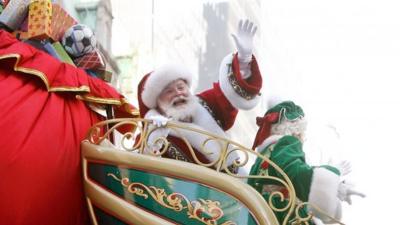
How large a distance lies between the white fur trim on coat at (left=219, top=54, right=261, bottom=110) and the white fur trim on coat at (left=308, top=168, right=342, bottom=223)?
0.39m

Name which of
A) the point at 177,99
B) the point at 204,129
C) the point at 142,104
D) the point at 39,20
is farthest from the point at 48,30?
the point at 204,129

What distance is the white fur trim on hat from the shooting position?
2.00m

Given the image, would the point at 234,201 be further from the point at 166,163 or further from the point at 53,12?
the point at 53,12

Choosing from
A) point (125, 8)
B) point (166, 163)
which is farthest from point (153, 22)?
point (166, 163)

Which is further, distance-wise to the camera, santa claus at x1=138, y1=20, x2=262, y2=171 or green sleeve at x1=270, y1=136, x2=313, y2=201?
santa claus at x1=138, y1=20, x2=262, y2=171

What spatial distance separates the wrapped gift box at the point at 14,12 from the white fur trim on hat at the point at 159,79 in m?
0.53

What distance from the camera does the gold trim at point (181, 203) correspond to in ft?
5.23

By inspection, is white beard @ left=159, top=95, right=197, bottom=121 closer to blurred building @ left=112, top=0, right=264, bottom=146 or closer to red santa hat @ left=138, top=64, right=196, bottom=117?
red santa hat @ left=138, top=64, right=196, bottom=117

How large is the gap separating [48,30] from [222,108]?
71 centimetres

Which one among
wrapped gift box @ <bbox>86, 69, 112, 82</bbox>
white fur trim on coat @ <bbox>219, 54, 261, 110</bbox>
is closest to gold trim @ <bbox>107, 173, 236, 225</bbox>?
white fur trim on coat @ <bbox>219, 54, 261, 110</bbox>

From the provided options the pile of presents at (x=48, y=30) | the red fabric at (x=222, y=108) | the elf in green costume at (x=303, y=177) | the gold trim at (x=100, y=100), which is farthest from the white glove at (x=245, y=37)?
the pile of presents at (x=48, y=30)

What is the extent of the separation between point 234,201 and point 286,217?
16cm

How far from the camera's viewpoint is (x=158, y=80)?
2.00 metres

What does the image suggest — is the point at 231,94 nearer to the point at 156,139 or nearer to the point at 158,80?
the point at 158,80
